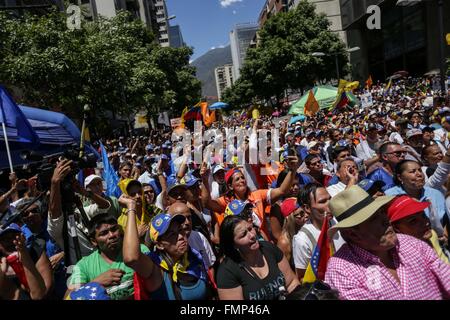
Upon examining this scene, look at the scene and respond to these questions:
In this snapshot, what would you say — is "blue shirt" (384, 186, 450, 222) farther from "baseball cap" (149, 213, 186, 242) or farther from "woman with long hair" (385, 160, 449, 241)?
"baseball cap" (149, 213, 186, 242)

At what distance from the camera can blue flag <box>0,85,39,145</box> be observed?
16.9 feet

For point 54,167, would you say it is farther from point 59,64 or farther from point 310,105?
point 310,105

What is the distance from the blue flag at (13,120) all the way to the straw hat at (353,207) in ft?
14.0

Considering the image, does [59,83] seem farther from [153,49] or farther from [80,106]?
[153,49]

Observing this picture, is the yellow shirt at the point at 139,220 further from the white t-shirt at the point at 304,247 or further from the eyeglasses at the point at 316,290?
the eyeglasses at the point at 316,290

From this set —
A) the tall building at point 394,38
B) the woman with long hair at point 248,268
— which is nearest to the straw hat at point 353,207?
the woman with long hair at point 248,268

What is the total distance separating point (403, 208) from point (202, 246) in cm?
166

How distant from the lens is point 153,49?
31734 mm

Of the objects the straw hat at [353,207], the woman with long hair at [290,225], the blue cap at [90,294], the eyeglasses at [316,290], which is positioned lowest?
the woman with long hair at [290,225]

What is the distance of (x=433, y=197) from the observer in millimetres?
3271

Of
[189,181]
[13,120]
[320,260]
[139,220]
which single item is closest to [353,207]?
[320,260]

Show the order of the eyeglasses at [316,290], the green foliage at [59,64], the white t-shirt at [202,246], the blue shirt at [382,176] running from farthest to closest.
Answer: the green foliage at [59,64] < the blue shirt at [382,176] < the white t-shirt at [202,246] < the eyeglasses at [316,290]

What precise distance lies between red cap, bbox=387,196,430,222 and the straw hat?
230 mm

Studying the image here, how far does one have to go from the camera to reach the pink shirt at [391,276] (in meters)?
1.94
